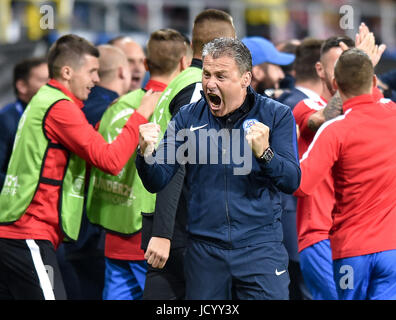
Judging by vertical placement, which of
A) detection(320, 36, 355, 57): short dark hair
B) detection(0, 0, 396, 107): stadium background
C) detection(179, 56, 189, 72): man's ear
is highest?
detection(0, 0, 396, 107): stadium background

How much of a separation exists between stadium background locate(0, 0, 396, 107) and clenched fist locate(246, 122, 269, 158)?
788 cm

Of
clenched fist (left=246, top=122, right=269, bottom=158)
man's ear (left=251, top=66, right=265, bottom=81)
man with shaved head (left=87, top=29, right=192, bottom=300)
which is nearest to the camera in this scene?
clenched fist (left=246, top=122, right=269, bottom=158)

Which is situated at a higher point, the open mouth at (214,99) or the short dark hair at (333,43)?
the short dark hair at (333,43)

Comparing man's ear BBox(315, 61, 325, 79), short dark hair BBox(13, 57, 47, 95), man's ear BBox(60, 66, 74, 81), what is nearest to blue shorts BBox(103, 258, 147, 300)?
man's ear BBox(60, 66, 74, 81)

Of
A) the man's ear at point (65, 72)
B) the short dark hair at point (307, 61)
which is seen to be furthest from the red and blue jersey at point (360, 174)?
the man's ear at point (65, 72)

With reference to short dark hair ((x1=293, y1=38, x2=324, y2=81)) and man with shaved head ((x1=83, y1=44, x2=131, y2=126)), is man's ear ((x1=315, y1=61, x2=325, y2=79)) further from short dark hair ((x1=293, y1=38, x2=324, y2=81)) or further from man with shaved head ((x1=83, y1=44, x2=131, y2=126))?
man with shaved head ((x1=83, y1=44, x2=131, y2=126))

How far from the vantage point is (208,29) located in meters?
4.29

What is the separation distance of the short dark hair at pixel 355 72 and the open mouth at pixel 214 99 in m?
1.02

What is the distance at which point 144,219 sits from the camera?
4.32 meters

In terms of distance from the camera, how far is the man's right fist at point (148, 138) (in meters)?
3.41

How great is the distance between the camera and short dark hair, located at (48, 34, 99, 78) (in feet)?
16.3

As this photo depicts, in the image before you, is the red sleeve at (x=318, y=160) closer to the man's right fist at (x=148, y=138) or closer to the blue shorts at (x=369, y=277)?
the blue shorts at (x=369, y=277)

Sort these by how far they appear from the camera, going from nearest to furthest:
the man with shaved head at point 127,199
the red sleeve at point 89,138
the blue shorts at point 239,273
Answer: the blue shorts at point 239,273
the red sleeve at point 89,138
the man with shaved head at point 127,199

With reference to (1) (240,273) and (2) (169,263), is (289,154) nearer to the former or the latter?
(1) (240,273)
